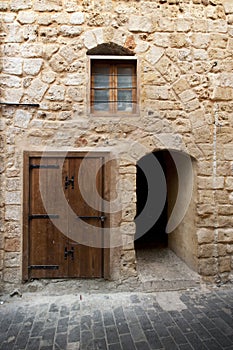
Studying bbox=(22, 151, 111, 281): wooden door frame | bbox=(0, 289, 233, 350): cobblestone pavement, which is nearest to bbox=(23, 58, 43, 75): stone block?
bbox=(22, 151, 111, 281): wooden door frame

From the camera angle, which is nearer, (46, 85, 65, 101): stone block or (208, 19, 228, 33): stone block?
(46, 85, 65, 101): stone block

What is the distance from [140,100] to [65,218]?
1902 mm

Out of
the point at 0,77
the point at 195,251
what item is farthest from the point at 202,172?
the point at 0,77

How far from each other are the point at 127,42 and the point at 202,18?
1130 millimetres

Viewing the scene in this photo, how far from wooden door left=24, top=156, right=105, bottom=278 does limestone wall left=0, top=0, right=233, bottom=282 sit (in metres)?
0.20

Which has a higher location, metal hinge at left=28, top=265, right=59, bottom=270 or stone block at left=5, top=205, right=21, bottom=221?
stone block at left=5, top=205, right=21, bottom=221

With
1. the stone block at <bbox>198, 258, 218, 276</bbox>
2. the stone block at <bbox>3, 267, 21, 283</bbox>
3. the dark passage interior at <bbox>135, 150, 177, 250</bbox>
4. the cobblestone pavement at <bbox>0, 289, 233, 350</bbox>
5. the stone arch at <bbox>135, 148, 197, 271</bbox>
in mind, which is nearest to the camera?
the cobblestone pavement at <bbox>0, 289, 233, 350</bbox>

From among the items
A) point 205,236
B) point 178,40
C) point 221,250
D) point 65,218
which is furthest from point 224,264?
point 178,40

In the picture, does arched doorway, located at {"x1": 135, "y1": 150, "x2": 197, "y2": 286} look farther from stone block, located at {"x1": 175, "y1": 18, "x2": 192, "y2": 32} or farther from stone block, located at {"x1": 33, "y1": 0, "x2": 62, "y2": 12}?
stone block, located at {"x1": 33, "y1": 0, "x2": 62, "y2": 12}

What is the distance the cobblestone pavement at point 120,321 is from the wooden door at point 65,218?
0.40 meters

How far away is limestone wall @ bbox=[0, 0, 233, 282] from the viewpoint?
3.10m

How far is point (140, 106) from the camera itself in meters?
3.22

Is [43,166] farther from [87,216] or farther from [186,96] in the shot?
[186,96]

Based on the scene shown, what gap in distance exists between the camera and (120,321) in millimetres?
2480
